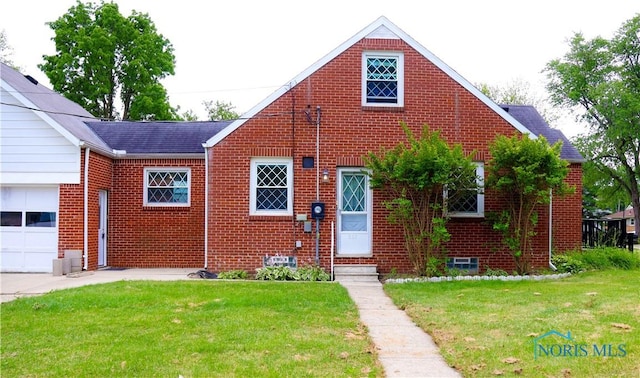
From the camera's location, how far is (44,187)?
43.1ft

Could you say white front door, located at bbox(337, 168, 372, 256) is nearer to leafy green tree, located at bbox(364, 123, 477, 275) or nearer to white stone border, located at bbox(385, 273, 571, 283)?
leafy green tree, located at bbox(364, 123, 477, 275)

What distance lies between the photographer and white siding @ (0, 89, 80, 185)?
12.9 metres

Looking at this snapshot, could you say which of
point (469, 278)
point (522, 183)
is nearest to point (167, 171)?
point (469, 278)

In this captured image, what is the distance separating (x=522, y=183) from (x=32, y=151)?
11.4 meters

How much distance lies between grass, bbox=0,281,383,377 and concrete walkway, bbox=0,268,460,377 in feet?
0.83

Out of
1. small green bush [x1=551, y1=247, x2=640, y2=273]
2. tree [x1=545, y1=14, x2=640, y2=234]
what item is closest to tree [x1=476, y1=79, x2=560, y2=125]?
tree [x1=545, y1=14, x2=640, y2=234]

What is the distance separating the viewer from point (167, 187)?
47.4 ft

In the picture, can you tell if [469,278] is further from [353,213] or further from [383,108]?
[383,108]

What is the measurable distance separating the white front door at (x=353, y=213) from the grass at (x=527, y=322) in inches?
80.6

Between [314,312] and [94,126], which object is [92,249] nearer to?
[94,126]

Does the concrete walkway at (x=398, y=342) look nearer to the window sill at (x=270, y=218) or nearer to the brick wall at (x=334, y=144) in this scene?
the brick wall at (x=334, y=144)

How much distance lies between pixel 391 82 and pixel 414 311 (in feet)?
21.3

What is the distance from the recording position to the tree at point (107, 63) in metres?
31.5

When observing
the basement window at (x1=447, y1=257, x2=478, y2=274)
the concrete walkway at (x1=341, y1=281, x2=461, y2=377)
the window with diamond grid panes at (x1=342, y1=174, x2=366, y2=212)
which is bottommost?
the concrete walkway at (x1=341, y1=281, x2=461, y2=377)
